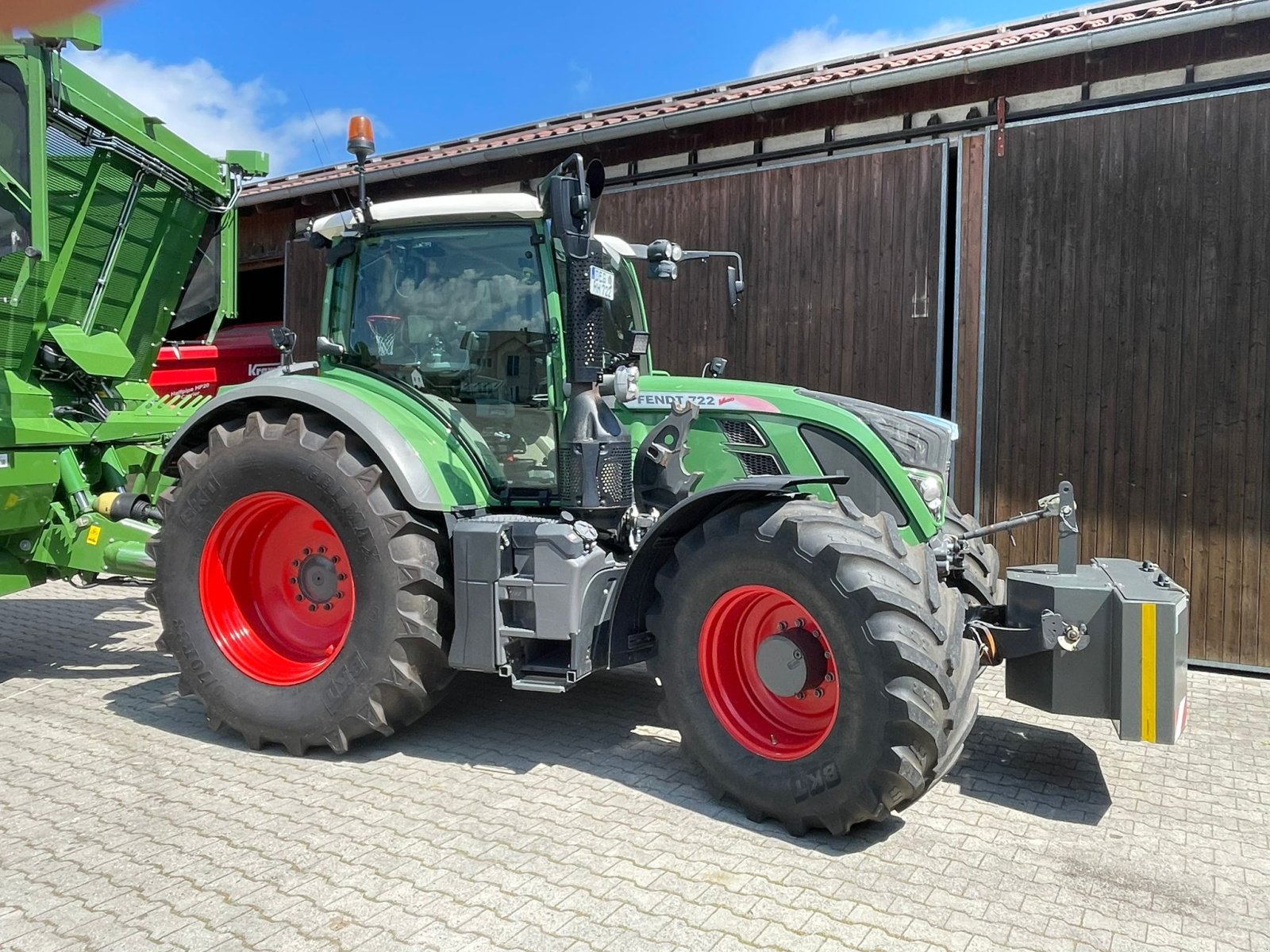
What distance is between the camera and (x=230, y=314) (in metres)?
6.66

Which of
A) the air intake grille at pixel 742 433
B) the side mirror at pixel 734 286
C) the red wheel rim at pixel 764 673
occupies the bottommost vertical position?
the red wheel rim at pixel 764 673

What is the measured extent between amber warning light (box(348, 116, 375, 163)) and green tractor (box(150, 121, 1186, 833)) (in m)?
0.01

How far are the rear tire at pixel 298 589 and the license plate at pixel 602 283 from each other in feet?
3.98

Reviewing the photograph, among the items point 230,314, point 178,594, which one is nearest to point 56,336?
point 230,314

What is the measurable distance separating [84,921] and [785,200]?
652cm

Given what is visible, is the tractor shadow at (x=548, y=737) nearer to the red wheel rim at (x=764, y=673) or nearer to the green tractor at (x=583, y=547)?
the green tractor at (x=583, y=547)

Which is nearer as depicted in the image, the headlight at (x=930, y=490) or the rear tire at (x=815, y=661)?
the rear tire at (x=815, y=661)

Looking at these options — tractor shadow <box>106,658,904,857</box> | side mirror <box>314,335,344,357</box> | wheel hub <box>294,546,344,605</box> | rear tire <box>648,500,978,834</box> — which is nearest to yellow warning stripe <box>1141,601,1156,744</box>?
rear tire <box>648,500,978,834</box>

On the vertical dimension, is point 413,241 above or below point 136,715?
above

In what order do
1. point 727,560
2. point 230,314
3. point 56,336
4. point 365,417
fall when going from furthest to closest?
point 230,314 < point 56,336 < point 365,417 < point 727,560

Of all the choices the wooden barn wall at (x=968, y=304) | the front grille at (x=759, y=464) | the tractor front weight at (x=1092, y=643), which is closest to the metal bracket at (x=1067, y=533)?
the tractor front weight at (x=1092, y=643)

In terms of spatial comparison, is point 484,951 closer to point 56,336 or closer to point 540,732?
point 540,732

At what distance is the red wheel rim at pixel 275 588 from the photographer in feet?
14.5

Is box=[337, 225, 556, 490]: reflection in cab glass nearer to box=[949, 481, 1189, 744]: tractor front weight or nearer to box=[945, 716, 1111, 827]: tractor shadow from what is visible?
box=[949, 481, 1189, 744]: tractor front weight
